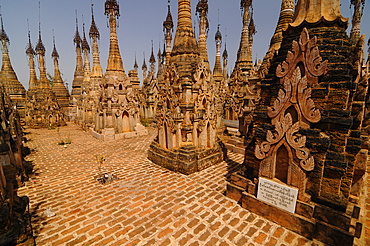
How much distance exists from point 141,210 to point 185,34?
7.27 meters

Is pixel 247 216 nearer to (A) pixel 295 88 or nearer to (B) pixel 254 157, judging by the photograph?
(B) pixel 254 157

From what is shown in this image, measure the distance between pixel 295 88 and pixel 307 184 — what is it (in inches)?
84.9

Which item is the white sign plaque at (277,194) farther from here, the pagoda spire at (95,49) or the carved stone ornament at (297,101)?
the pagoda spire at (95,49)

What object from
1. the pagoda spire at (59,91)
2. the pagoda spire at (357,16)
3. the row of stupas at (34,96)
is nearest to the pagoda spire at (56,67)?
the pagoda spire at (59,91)

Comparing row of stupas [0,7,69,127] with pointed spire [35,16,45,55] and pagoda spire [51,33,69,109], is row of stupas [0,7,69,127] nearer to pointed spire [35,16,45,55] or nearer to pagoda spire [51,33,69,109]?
pointed spire [35,16,45,55]

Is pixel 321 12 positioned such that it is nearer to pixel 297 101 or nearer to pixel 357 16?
pixel 297 101

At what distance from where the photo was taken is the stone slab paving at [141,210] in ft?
12.6

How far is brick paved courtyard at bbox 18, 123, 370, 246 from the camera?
12.6ft

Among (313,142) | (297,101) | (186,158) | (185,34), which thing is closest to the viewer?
(313,142)

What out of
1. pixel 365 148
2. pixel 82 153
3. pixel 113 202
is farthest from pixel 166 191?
pixel 82 153

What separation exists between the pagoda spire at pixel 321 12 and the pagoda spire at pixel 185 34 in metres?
4.63

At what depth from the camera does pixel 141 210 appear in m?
4.84

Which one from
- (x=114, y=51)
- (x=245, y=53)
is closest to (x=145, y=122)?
(x=114, y=51)


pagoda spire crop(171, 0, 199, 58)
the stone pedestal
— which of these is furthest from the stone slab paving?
pagoda spire crop(171, 0, 199, 58)
